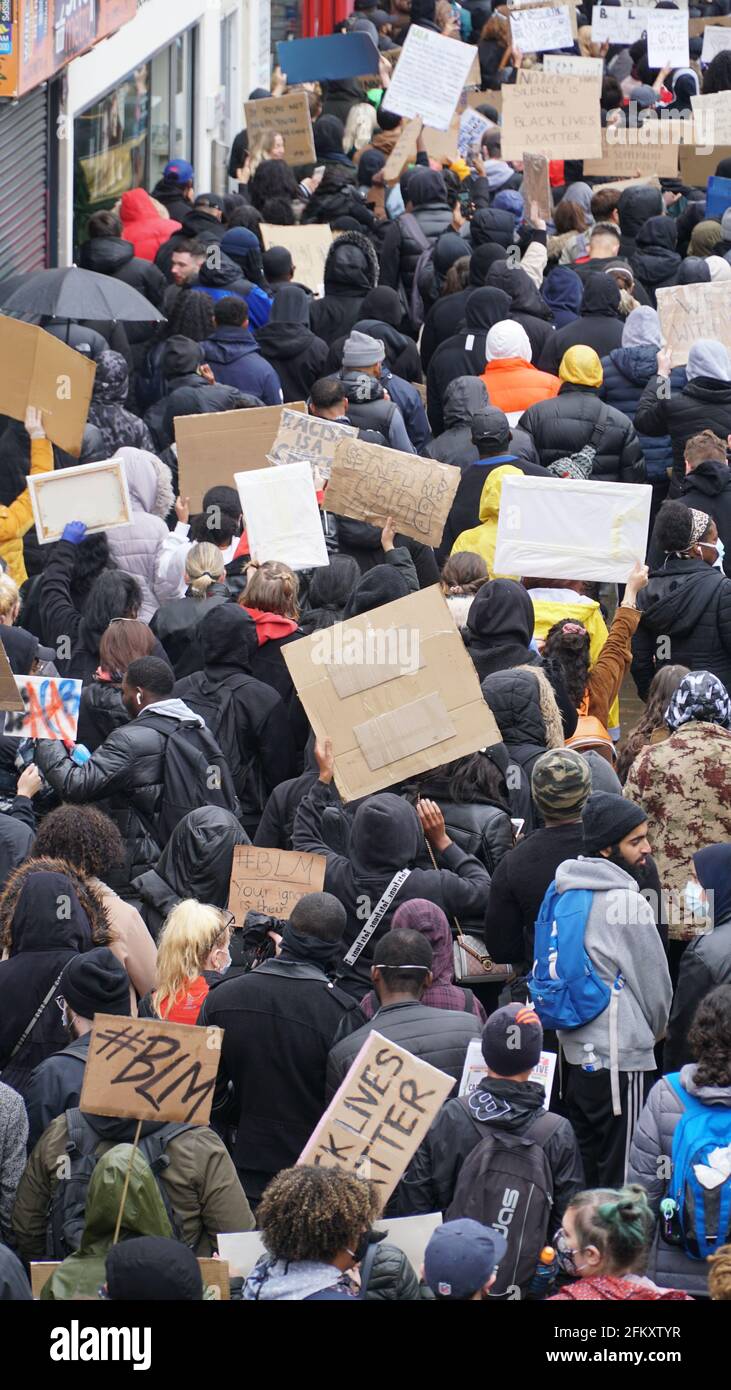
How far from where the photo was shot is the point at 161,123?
1811 centimetres

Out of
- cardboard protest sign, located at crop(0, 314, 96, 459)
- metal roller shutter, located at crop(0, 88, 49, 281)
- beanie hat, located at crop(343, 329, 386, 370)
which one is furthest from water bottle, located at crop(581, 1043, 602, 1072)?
metal roller shutter, located at crop(0, 88, 49, 281)

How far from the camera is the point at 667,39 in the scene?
19.2 m

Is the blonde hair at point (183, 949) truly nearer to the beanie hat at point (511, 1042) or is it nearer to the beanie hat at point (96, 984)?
the beanie hat at point (96, 984)

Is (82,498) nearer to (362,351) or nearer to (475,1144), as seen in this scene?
(362,351)

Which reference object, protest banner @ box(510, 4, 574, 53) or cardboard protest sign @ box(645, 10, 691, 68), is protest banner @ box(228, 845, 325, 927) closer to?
protest banner @ box(510, 4, 574, 53)

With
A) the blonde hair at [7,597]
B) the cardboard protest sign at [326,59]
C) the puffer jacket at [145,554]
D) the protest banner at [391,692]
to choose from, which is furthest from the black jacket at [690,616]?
the cardboard protest sign at [326,59]

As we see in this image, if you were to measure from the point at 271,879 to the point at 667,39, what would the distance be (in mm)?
15044

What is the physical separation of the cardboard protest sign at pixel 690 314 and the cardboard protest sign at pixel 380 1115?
6539 mm

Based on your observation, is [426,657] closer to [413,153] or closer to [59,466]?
A: [59,466]

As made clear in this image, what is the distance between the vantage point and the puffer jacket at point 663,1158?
15.6 feet

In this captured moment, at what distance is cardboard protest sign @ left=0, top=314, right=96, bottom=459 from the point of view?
8.95 meters

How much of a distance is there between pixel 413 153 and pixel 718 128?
235cm

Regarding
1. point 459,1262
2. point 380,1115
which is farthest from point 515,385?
point 459,1262

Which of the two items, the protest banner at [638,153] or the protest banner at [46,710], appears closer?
the protest banner at [46,710]
